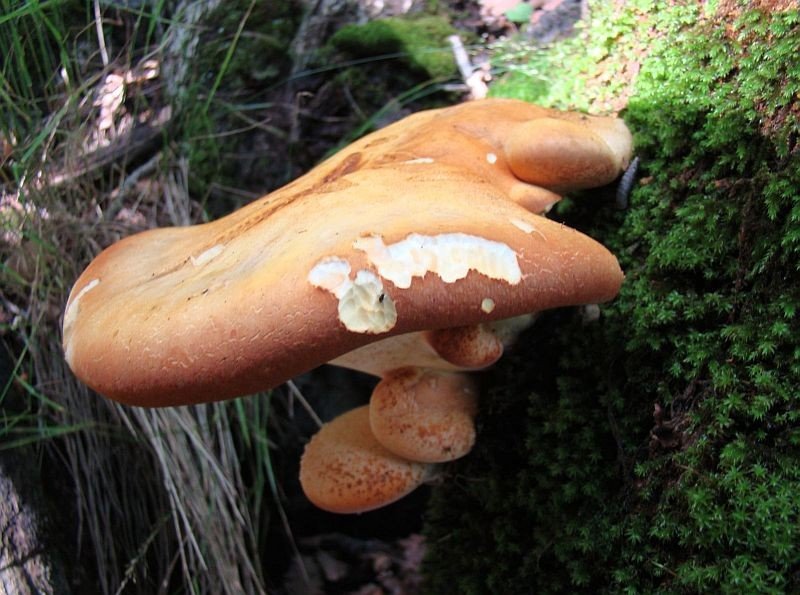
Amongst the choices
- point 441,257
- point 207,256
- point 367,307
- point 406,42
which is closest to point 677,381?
point 441,257

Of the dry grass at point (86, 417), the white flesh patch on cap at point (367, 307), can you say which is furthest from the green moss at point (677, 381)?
the dry grass at point (86, 417)

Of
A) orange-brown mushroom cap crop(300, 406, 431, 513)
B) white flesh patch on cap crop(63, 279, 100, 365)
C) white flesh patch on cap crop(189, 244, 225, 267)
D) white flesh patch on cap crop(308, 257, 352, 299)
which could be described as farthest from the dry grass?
white flesh patch on cap crop(308, 257, 352, 299)

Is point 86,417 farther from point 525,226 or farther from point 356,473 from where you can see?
point 525,226

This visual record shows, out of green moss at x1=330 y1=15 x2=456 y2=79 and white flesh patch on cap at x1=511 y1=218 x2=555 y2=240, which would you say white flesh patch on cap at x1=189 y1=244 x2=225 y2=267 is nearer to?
white flesh patch on cap at x1=511 y1=218 x2=555 y2=240

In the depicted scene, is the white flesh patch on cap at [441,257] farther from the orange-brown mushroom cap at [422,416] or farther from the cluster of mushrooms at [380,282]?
the orange-brown mushroom cap at [422,416]

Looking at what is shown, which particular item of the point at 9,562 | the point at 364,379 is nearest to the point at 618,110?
the point at 364,379

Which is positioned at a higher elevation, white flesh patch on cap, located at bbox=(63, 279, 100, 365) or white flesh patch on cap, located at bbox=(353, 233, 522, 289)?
white flesh patch on cap, located at bbox=(353, 233, 522, 289)
